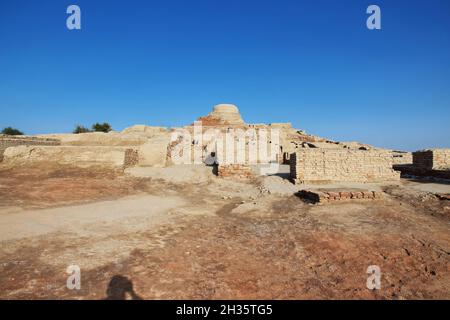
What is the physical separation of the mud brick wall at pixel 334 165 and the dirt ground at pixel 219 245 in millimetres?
1375

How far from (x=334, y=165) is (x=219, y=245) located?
6.14 metres

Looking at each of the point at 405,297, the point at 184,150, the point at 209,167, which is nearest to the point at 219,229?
the point at 405,297

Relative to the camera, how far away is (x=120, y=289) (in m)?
3.09

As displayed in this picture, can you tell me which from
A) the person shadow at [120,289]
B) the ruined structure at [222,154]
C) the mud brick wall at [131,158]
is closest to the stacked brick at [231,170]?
the ruined structure at [222,154]

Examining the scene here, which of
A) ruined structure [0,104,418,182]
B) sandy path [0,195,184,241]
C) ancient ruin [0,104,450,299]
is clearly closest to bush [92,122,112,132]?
ruined structure [0,104,418,182]

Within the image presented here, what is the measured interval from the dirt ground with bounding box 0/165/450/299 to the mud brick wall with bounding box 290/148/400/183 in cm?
137

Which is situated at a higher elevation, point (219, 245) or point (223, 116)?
point (223, 116)

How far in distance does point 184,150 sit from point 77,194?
712 cm

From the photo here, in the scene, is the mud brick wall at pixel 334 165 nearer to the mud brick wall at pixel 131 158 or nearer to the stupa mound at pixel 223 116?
the mud brick wall at pixel 131 158

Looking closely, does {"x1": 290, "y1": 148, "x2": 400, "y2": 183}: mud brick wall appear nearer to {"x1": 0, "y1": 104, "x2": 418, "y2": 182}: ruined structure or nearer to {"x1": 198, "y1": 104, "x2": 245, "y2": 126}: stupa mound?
{"x1": 0, "y1": 104, "x2": 418, "y2": 182}: ruined structure

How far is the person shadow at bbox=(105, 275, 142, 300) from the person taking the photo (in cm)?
296

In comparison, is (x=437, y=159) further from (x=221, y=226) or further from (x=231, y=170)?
(x=221, y=226)

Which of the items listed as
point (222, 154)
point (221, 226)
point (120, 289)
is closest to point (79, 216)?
point (221, 226)

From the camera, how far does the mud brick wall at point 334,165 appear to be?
31.1ft
